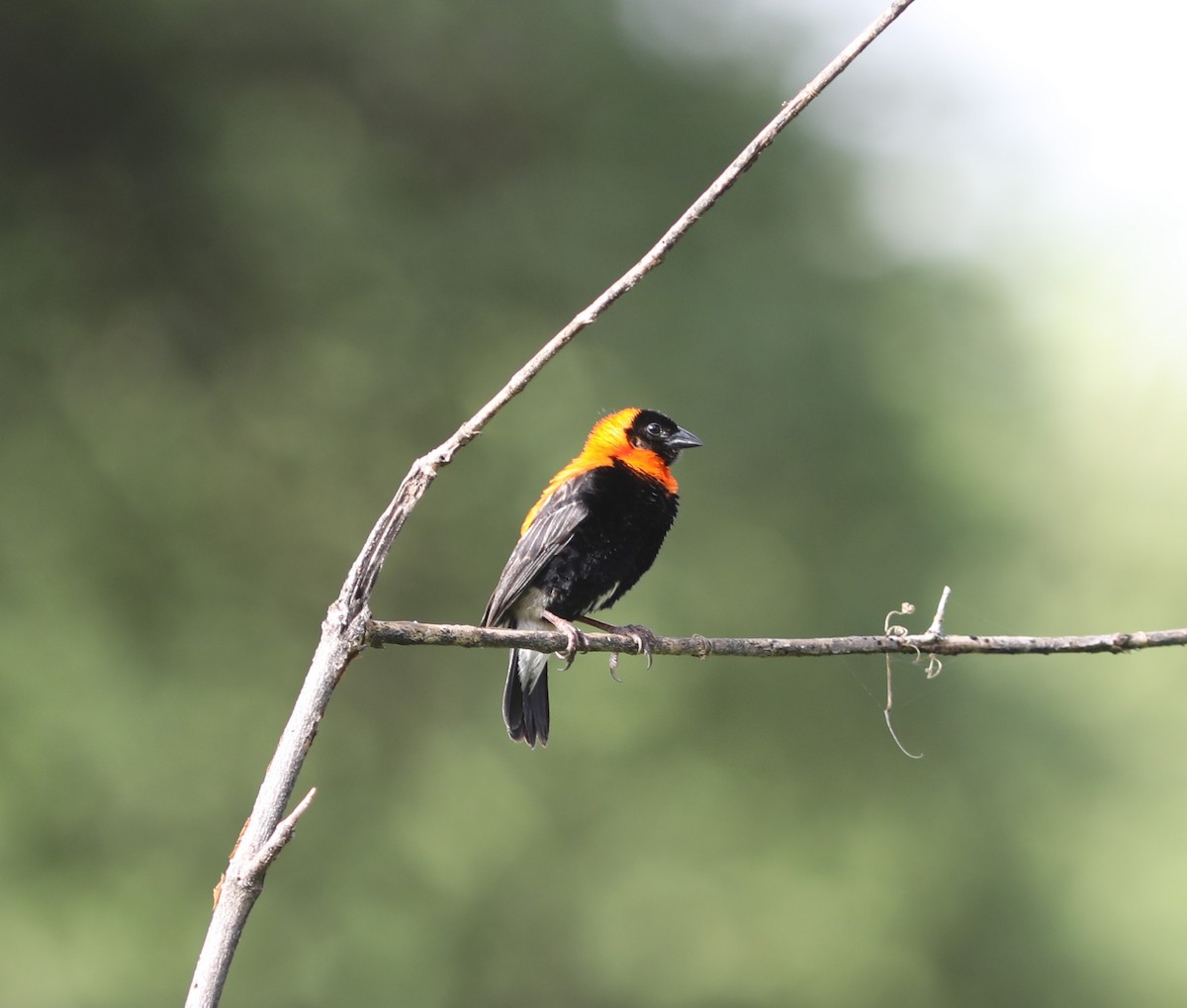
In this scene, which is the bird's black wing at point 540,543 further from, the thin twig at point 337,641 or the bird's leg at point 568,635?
the thin twig at point 337,641

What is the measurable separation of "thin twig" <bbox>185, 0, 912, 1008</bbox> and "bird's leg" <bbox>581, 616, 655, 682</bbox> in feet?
4.62

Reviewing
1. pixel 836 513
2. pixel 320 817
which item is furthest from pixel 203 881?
pixel 836 513

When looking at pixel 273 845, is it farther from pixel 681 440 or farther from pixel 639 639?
pixel 681 440

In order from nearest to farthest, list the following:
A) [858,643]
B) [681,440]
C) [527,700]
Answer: [858,643]
[527,700]
[681,440]

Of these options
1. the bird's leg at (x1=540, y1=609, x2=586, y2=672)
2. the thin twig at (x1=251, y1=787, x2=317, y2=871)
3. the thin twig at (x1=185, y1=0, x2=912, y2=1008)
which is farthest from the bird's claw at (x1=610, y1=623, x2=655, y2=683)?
the thin twig at (x1=251, y1=787, x2=317, y2=871)

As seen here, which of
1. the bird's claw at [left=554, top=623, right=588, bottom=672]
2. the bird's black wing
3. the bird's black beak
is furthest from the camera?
the bird's black beak

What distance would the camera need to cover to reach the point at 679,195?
1038cm

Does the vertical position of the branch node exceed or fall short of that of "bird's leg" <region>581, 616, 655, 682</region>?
it falls short

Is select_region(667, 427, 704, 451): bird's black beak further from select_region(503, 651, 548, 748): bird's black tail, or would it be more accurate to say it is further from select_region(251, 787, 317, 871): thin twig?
select_region(251, 787, 317, 871): thin twig

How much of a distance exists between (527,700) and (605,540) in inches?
27.4

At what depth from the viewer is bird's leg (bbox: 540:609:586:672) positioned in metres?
3.17

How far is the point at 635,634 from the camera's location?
3.43 metres

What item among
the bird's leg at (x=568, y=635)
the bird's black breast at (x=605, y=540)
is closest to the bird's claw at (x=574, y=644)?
the bird's leg at (x=568, y=635)

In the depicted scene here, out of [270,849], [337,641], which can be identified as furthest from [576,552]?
[270,849]
